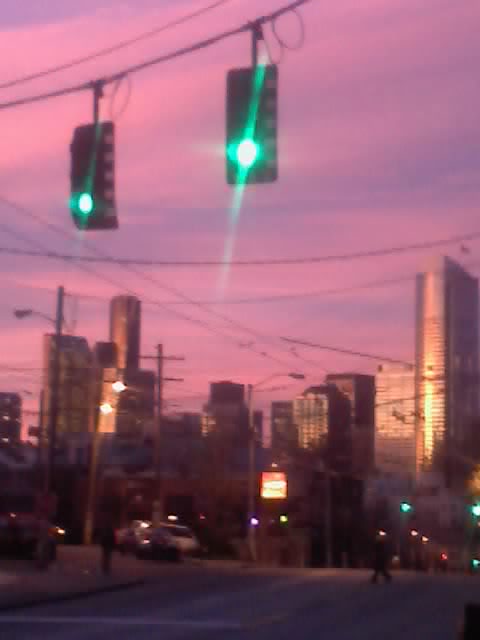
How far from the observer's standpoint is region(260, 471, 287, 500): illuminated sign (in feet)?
236

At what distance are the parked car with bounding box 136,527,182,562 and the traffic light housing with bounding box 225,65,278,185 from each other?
1661 inches

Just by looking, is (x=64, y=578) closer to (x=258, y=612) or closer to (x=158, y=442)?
(x=258, y=612)

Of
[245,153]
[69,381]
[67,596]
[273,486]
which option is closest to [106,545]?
[67,596]

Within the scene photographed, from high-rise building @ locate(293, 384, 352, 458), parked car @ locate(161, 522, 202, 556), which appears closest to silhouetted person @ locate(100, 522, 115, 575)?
parked car @ locate(161, 522, 202, 556)

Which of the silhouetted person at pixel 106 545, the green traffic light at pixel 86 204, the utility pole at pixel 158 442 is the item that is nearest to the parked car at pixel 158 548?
the utility pole at pixel 158 442

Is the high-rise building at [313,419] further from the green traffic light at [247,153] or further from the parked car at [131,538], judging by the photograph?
the green traffic light at [247,153]

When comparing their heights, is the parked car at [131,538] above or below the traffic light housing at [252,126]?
below

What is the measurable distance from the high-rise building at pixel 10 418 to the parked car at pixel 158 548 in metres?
70.5

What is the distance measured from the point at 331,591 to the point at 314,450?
78.7m

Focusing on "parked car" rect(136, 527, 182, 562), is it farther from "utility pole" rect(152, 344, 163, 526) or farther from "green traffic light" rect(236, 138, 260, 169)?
"green traffic light" rect(236, 138, 260, 169)

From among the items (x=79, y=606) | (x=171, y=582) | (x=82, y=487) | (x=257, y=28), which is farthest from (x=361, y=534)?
(x=257, y=28)

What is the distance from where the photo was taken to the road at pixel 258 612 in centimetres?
2272

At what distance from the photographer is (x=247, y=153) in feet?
45.8

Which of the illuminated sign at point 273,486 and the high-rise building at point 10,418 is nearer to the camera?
the illuminated sign at point 273,486
